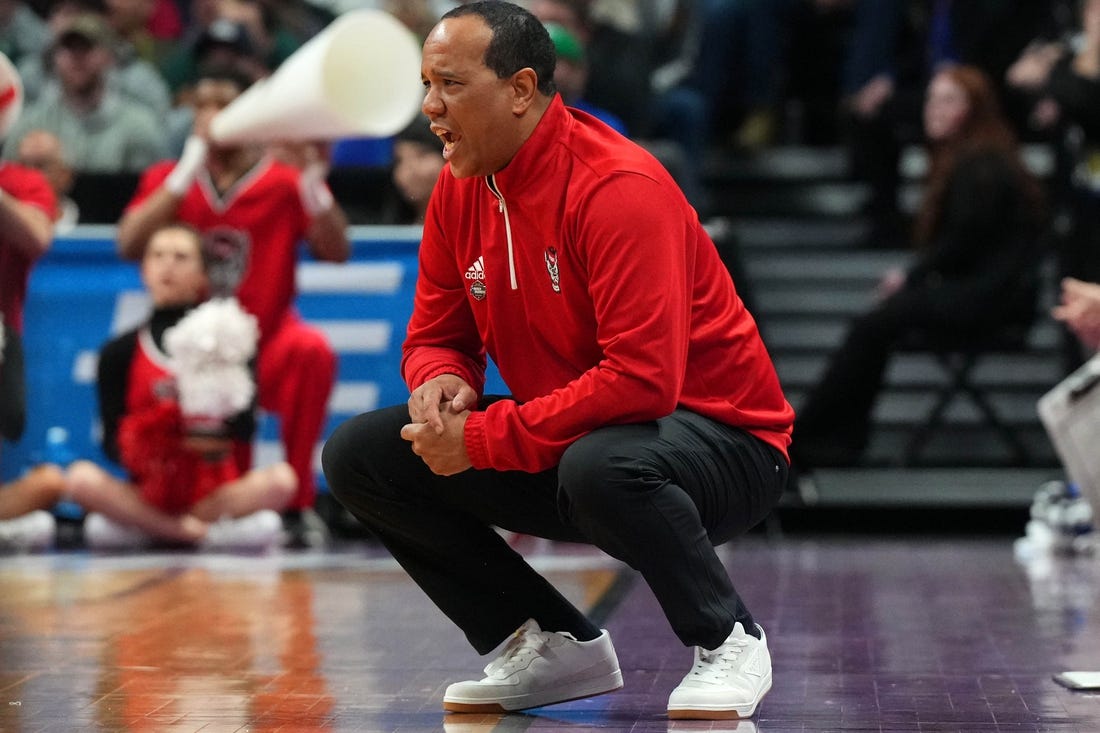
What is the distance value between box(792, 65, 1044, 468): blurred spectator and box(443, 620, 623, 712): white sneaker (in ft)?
13.7

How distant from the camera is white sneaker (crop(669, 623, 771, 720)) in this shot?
11.2ft

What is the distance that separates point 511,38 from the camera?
3.44 metres

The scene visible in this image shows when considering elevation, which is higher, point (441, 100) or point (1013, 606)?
point (441, 100)

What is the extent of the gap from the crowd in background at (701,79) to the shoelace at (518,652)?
382cm

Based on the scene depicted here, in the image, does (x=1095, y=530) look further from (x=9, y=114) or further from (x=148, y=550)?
(x=9, y=114)

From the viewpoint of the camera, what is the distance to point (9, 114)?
5.51m

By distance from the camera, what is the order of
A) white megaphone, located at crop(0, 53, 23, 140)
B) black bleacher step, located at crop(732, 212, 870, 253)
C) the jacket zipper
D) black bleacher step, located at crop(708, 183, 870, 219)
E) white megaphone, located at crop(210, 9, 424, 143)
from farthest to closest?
black bleacher step, located at crop(708, 183, 870, 219)
black bleacher step, located at crop(732, 212, 870, 253)
white megaphone, located at crop(210, 9, 424, 143)
white megaphone, located at crop(0, 53, 23, 140)
the jacket zipper

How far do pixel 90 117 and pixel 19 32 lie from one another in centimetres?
147

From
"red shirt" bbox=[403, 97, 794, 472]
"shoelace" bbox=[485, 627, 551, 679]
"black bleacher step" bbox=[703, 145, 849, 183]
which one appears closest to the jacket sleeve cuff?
"red shirt" bbox=[403, 97, 794, 472]

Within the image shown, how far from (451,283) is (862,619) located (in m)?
1.94

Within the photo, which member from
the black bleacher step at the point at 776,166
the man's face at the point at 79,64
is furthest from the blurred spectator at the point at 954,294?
the man's face at the point at 79,64

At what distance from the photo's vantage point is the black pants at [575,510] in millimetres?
3326

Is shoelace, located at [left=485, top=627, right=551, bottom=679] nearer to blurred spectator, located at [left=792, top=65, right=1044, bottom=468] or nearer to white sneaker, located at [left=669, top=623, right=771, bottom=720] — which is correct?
white sneaker, located at [left=669, top=623, right=771, bottom=720]

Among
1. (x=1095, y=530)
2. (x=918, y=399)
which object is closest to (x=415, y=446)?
(x=1095, y=530)
